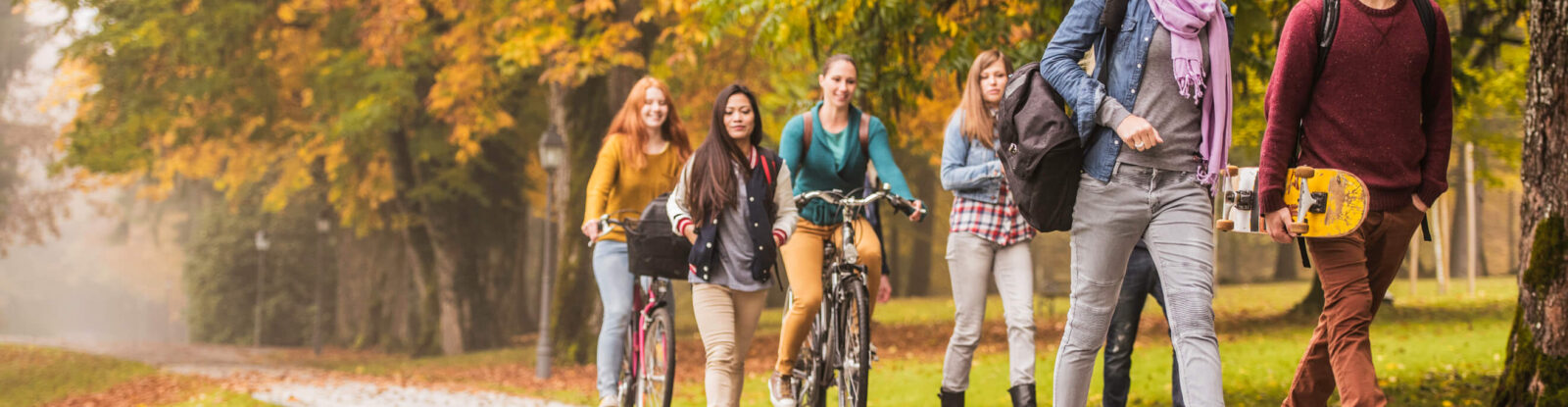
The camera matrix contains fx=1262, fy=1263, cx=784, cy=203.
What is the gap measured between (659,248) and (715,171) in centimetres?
61

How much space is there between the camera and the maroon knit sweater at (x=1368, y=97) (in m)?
3.71

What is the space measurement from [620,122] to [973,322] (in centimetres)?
224

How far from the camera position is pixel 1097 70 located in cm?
384

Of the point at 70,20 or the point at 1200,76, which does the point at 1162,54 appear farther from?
the point at 70,20

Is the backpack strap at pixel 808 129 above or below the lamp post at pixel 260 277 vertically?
above

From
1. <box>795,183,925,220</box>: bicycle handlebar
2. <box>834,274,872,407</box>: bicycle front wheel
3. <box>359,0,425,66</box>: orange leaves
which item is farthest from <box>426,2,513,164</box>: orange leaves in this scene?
<box>834,274,872,407</box>: bicycle front wheel

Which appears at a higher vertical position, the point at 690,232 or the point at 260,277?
the point at 690,232

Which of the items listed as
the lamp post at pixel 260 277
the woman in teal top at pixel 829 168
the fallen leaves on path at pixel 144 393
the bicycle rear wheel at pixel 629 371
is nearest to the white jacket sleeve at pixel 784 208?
the woman in teal top at pixel 829 168

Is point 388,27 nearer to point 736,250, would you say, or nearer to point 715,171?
point 715,171

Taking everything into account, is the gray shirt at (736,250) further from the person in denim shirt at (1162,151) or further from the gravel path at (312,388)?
the gravel path at (312,388)

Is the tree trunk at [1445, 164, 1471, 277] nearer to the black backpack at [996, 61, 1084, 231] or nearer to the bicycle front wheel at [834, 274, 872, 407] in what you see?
the bicycle front wheel at [834, 274, 872, 407]

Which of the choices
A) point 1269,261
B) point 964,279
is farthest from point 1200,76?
point 1269,261

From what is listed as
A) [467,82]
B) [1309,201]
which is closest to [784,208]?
[1309,201]

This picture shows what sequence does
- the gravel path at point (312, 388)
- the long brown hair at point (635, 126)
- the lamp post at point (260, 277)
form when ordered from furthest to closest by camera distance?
the lamp post at point (260, 277) < the gravel path at point (312, 388) < the long brown hair at point (635, 126)
